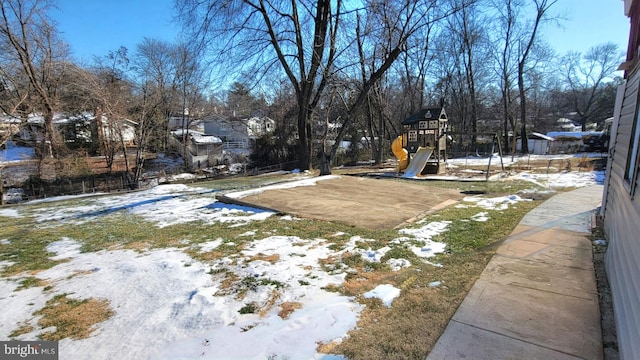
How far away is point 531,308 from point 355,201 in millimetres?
4612

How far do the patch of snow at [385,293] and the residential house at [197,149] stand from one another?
2502 cm

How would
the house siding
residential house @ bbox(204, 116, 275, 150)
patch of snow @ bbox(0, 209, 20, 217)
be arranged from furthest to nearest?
residential house @ bbox(204, 116, 275, 150) < patch of snow @ bbox(0, 209, 20, 217) < the house siding

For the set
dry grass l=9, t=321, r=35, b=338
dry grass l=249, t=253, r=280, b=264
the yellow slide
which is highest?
the yellow slide

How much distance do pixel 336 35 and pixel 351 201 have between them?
8.82m

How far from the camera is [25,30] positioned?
1432 centimetres

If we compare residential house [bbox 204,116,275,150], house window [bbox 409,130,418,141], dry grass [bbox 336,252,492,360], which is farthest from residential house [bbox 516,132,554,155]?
dry grass [bbox 336,252,492,360]

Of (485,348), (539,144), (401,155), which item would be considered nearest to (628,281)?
(485,348)

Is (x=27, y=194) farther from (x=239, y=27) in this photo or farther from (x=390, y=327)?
(x=390, y=327)

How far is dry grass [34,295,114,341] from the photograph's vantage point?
237 centimetres

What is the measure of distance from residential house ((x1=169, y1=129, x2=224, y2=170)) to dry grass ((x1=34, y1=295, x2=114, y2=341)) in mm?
23991

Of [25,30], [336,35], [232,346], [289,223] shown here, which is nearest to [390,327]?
[232,346]

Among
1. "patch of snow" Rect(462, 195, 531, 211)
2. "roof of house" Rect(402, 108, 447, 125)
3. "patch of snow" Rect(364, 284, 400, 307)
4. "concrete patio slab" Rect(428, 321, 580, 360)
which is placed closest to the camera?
"concrete patio slab" Rect(428, 321, 580, 360)

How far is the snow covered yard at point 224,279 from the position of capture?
7.48 feet

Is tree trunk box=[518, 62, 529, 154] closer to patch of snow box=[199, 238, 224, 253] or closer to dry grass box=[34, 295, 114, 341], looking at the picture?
patch of snow box=[199, 238, 224, 253]
